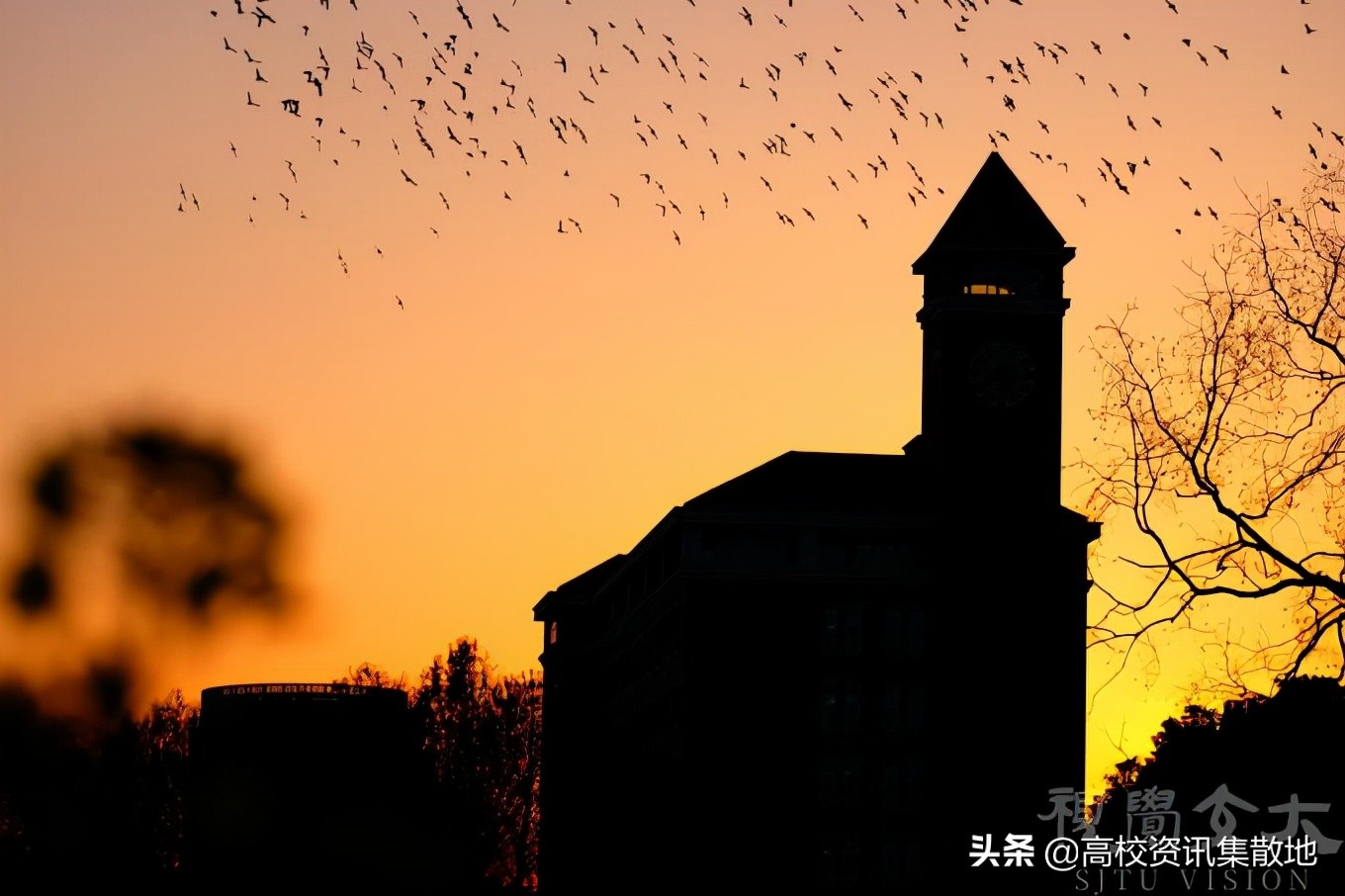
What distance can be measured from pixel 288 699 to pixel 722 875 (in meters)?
17.9

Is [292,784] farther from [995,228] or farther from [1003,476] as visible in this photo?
[995,228]

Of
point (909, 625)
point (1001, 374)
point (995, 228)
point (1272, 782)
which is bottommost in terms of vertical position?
point (1272, 782)

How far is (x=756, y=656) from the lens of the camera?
8881 centimetres

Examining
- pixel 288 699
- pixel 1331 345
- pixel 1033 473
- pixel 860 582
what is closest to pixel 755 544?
pixel 860 582

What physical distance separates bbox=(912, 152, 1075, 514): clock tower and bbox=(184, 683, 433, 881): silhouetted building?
81.7 ft

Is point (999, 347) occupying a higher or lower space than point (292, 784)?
higher

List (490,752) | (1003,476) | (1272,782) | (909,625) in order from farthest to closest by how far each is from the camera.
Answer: (490,752), (1003,476), (909,625), (1272,782)

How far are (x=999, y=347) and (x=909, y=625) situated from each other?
445 inches

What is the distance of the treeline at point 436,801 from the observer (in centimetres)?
6775

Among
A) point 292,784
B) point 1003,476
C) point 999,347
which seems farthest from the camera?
point 999,347

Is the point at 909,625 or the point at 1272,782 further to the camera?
the point at 909,625

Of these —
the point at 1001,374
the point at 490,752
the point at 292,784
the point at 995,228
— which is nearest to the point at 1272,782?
the point at 1001,374

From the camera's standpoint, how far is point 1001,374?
90.4 m

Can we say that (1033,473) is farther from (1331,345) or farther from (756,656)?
(1331,345)
